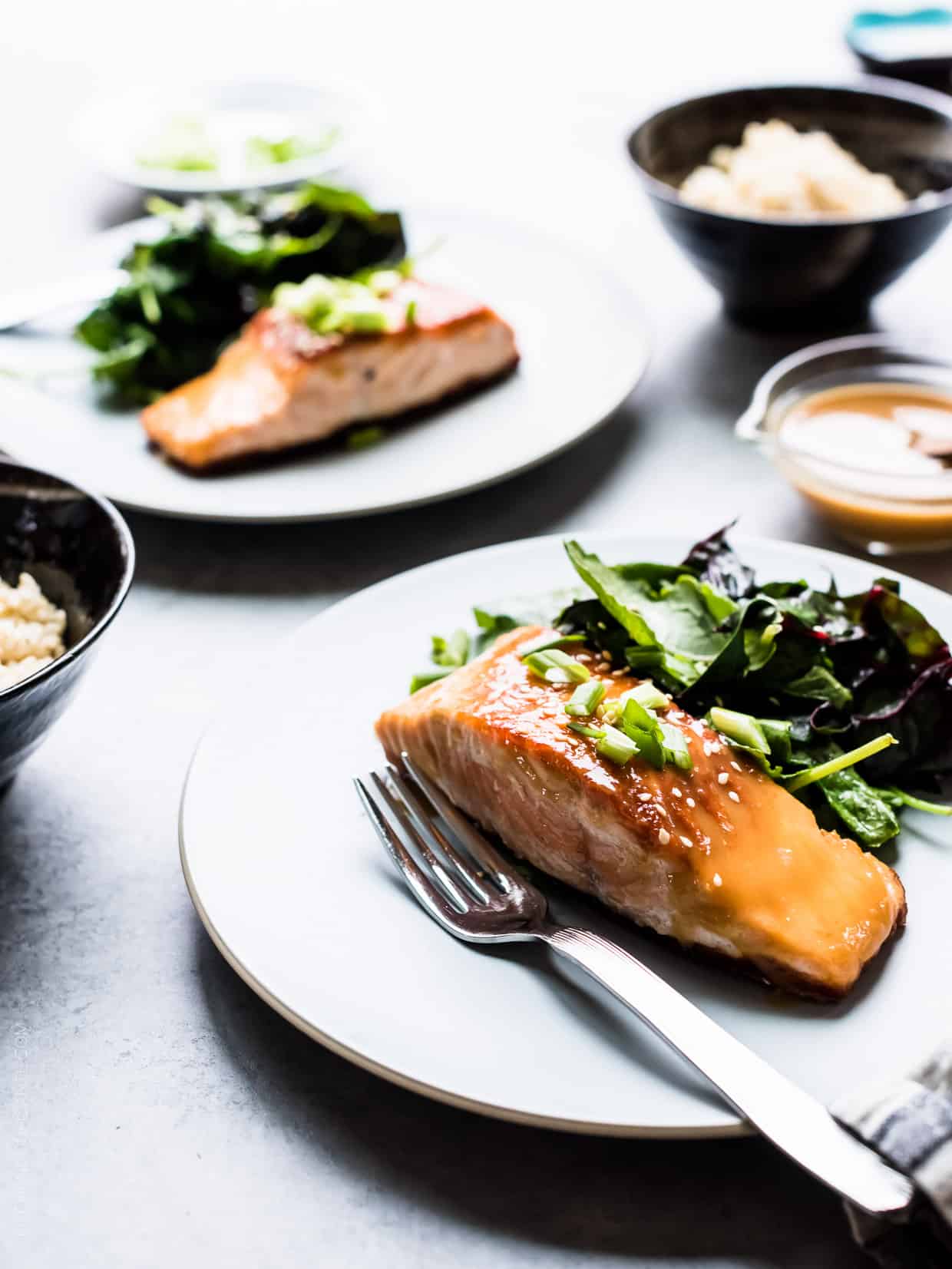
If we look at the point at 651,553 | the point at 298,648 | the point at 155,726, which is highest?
the point at 651,553

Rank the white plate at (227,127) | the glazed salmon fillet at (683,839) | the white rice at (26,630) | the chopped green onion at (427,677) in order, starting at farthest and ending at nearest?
the white plate at (227,127) < the chopped green onion at (427,677) < the white rice at (26,630) < the glazed salmon fillet at (683,839)

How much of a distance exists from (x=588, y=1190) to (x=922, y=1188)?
412 mm

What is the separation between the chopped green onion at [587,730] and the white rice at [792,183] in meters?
1.83

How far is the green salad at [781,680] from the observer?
191cm

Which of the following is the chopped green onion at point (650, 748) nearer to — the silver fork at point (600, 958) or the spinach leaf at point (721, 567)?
the silver fork at point (600, 958)

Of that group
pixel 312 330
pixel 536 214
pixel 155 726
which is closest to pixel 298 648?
pixel 155 726

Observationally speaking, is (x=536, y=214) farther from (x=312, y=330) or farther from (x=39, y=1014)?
(x=39, y=1014)

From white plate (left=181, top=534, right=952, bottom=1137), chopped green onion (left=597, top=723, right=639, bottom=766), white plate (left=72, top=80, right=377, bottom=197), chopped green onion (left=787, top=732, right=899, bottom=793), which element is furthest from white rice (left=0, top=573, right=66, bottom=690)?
white plate (left=72, top=80, right=377, bottom=197)

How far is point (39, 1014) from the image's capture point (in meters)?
1.86

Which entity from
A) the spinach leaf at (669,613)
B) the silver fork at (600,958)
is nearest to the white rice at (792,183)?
the spinach leaf at (669,613)

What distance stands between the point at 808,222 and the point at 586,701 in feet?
5.80

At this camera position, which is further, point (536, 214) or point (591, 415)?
point (536, 214)

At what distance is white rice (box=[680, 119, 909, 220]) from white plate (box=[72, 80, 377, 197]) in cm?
130

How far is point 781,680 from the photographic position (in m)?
2.08
